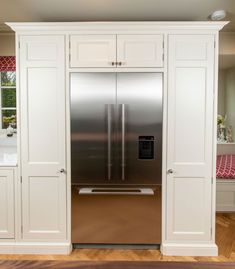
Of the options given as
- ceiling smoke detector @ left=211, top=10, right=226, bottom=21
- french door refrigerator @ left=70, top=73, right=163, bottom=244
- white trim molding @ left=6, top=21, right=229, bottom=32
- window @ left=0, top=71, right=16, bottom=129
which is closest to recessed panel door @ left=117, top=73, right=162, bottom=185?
french door refrigerator @ left=70, top=73, right=163, bottom=244

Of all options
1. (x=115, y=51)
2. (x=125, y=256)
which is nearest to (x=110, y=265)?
(x=125, y=256)

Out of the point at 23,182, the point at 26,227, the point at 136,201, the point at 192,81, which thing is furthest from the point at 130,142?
the point at 26,227

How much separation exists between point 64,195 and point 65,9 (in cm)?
192

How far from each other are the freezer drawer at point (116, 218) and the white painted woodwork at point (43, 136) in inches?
6.8

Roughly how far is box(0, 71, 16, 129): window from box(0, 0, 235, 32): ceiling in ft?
2.62

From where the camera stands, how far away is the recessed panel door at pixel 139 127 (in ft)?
8.93

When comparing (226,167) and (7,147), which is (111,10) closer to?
(7,147)

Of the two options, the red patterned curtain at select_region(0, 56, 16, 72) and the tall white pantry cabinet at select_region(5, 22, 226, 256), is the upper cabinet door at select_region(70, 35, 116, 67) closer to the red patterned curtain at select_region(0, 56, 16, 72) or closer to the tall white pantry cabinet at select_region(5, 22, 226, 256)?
the tall white pantry cabinet at select_region(5, 22, 226, 256)

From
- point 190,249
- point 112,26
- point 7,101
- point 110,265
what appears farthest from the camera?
point 7,101

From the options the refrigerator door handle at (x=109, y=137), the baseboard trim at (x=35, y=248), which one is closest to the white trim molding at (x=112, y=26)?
the refrigerator door handle at (x=109, y=137)

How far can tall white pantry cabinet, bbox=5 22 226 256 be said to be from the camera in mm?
2695

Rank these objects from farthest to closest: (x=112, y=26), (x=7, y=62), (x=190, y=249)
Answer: (x=7, y=62), (x=190, y=249), (x=112, y=26)

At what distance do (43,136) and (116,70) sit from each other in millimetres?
992

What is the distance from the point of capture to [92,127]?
108 inches
